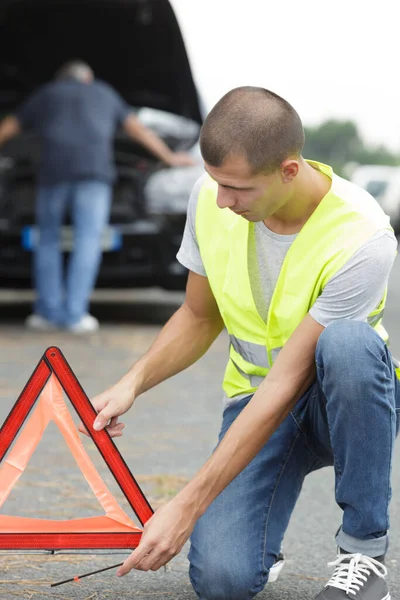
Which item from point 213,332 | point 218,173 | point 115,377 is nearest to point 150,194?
point 115,377

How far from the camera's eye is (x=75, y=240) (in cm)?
807

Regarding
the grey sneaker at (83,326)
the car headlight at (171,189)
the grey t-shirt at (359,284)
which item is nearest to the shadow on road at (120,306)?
the grey sneaker at (83,326)

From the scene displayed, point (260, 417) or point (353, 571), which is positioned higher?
point (260, 417)

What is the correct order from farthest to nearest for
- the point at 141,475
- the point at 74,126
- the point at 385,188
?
the point at 385,188
the point at 74,126
the point at 141,475

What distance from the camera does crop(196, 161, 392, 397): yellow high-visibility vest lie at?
295cm

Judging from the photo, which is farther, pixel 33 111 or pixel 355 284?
pixel 33 111

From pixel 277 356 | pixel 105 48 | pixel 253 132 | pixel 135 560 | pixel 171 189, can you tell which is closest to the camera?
pixel 135 560

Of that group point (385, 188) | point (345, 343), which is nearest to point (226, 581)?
point (345, 343)

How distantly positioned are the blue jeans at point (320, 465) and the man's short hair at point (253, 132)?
0.44 metres

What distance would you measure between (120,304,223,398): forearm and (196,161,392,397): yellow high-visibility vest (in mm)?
92

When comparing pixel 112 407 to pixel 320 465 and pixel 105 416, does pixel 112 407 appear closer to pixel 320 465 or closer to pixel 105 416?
pixel 105 416

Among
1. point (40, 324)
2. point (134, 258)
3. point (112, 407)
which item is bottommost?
point (40, 324)

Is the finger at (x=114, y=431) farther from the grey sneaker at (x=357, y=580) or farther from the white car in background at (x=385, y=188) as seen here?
Result: the white car in background at (x=385, y=188)

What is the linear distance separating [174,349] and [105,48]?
6.21 metres
